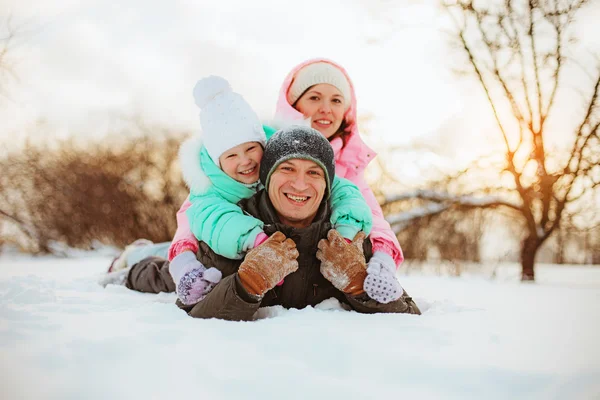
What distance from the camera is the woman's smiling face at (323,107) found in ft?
10.2

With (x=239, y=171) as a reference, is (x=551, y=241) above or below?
below

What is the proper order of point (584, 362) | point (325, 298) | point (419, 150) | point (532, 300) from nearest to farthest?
point (584, 362) < point (325, 298) < point (532, 300) < point (419, 150)

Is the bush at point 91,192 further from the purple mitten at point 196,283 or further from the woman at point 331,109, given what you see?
the purple mitten at point 196,283

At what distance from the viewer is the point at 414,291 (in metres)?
3.40

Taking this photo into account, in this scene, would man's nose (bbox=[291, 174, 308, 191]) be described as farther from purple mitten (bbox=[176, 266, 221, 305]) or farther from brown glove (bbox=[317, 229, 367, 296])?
purple mitten (bbox=[176, 266, 221, 305])

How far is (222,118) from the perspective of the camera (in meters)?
2.61

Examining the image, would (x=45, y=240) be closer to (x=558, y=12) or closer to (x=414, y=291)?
(x=414, y=291)

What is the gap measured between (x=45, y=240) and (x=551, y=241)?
9.01 metres

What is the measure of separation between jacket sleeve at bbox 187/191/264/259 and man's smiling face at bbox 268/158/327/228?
167 mm

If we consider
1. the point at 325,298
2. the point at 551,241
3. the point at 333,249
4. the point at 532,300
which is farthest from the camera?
the point at 551,241

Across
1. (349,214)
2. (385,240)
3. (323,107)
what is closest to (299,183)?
(349,214)

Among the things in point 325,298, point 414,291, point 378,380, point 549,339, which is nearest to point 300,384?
point 378,380

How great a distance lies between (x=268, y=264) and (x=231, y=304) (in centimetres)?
23

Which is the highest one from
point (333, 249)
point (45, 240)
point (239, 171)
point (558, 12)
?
point (558, 12)
